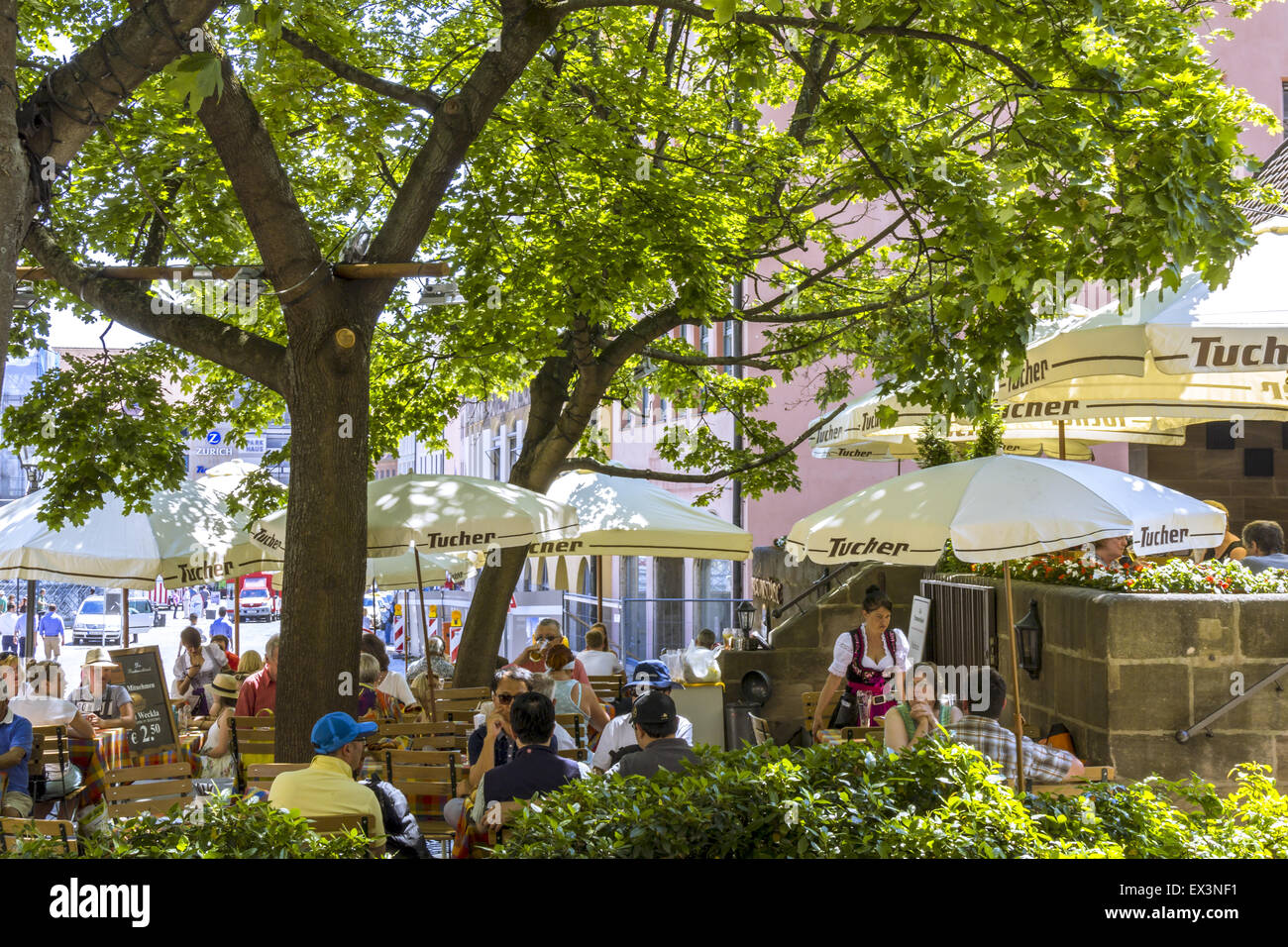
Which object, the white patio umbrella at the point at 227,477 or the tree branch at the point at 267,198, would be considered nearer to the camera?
the tree branch at the point at 267,198

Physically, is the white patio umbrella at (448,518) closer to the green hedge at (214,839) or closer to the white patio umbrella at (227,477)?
the green hedge at (214,839)

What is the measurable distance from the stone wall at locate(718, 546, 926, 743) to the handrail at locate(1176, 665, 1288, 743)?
23.1ft

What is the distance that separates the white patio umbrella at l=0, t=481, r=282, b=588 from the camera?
39.8 feet

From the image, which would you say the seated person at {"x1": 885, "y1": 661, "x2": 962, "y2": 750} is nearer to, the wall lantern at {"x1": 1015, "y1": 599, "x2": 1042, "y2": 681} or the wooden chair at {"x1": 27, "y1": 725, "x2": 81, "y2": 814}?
the wall lantern at {"x1": 1015, "y1": 599, "x2": 1042, "y2": 681}

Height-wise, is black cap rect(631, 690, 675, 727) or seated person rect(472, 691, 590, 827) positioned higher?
black cap rect(631, 690, 675, 727)

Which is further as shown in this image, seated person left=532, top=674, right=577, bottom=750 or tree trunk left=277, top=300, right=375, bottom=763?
seated person left=532, top=674, right=577, bottom=750

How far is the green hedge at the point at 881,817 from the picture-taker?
442 centimetres

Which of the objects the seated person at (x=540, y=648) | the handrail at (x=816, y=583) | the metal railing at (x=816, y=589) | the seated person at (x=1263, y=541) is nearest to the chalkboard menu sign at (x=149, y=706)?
the seated person at (x=540, y=648)

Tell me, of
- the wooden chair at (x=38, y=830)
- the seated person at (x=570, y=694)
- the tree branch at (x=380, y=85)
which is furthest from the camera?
the seated person at (x=570, y=694)

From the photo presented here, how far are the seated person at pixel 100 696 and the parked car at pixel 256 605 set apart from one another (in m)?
49.1

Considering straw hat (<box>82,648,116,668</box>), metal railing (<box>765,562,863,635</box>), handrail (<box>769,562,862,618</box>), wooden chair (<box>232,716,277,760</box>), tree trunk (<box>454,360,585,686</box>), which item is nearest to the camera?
wooden chair (<box>232,716,277,760</box>)

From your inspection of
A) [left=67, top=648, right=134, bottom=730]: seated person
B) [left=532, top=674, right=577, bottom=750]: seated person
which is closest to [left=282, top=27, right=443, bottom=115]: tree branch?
[left=532, top=674, right=577, bottom=750]: seated person

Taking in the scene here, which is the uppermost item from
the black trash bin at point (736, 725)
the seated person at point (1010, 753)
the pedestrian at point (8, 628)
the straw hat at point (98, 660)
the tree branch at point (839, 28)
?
the tree branch at point (839, 28)
